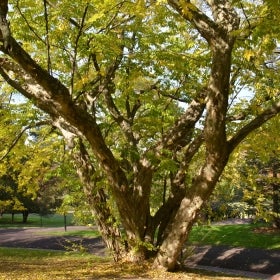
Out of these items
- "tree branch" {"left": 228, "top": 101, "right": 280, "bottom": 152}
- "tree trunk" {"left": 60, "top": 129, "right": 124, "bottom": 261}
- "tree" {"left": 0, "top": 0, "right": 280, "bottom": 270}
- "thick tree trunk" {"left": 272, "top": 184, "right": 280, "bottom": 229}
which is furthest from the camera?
"thick tree trunk" {"left": 272, "top": 184, "right": 280, "bottom": 229}

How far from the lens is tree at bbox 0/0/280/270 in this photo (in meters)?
5.91

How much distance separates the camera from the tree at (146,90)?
5914 mm

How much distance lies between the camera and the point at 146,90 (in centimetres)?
984

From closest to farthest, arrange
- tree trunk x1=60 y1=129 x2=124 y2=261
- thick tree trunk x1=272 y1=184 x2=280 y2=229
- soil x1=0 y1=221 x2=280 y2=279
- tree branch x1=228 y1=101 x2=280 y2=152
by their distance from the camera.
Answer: tree branch x1=228 y1=101 x2=280 y2=152
tree trunk x1=60 y1=129 x2=124 y2=261
soil x1=0 y1=221 x2=280 y2=279
thick tree trunk x1=272 y1=184 x2=280 y2=229

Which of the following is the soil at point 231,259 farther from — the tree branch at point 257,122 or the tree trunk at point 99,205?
the tree branch at point 257,122

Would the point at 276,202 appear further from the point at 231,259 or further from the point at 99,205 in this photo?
the point at 99,205

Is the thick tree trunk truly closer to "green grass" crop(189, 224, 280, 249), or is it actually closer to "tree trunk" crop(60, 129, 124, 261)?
"green grass" crop(189, 224, 280, 249)

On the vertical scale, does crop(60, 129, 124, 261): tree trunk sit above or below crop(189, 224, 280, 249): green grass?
above

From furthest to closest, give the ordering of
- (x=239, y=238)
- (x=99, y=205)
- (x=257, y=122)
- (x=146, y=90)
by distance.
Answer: (x=239, y=238) → (x=146, y=90) → (x=99, y=205) → (x=257, y=122)

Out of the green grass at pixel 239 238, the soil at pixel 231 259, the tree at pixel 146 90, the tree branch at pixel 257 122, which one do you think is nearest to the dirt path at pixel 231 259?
the soil at pixel 231 259

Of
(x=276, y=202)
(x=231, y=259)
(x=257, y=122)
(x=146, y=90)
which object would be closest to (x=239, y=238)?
(x=276, y=202)

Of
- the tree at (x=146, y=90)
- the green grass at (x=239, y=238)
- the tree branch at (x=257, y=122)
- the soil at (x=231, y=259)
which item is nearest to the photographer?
the tree at (x=146, y=90)

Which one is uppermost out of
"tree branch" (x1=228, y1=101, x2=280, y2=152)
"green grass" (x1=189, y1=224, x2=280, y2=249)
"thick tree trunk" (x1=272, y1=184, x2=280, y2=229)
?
"tree branch" (x1=228, y1=101, x2=280, y2=152)

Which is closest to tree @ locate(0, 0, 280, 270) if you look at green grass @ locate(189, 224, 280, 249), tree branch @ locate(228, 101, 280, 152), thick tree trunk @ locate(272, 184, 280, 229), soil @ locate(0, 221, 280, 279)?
tree branch @ locate(228, 101, 280, 152)
